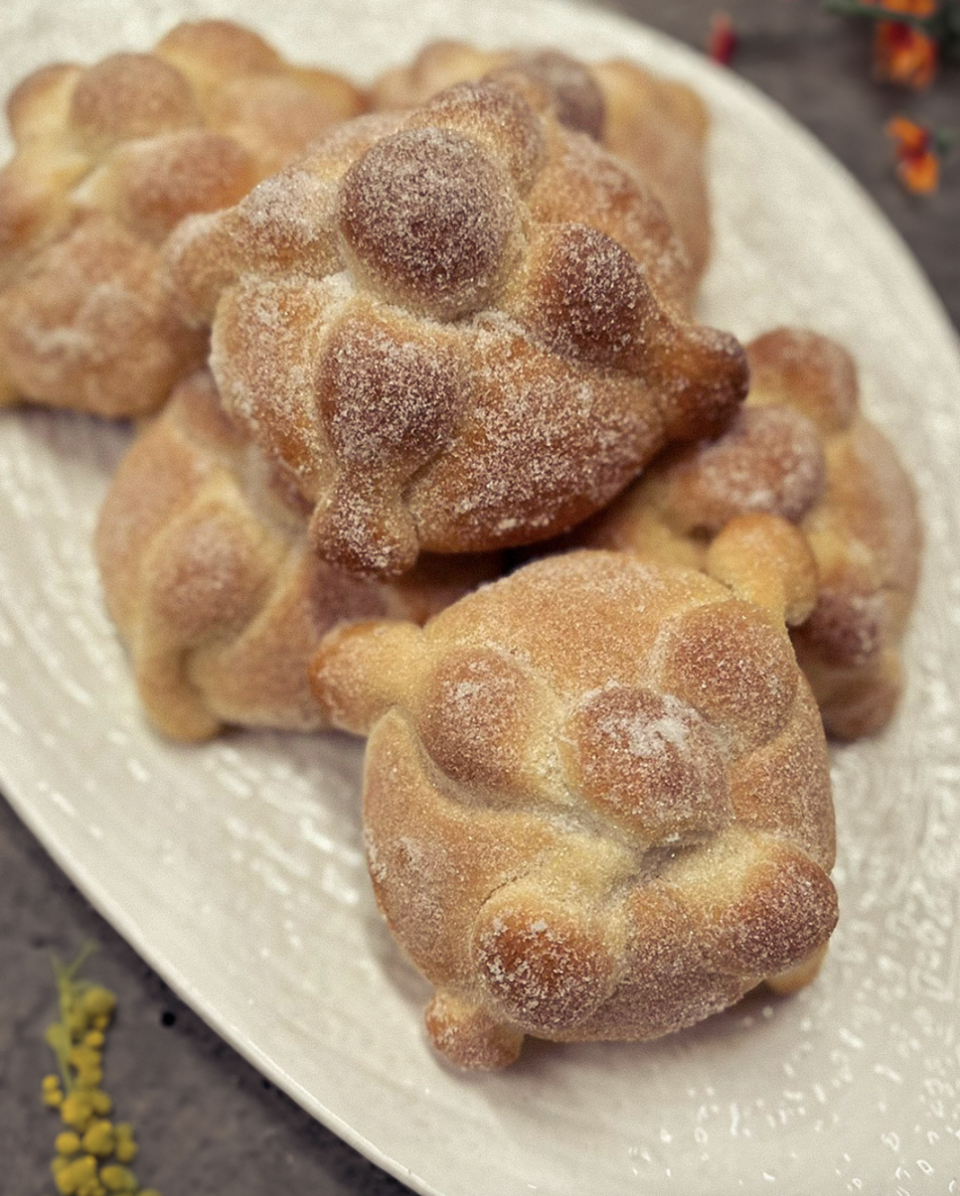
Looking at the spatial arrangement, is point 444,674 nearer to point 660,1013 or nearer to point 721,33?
point 660,1013

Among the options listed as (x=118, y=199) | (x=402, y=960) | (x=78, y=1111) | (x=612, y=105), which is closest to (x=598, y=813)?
(x=402, y=960)

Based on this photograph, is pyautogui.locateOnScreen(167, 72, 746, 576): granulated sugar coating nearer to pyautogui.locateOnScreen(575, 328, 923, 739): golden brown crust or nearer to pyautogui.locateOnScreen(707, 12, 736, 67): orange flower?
pyautogui.locateOnScreen(575, 328, 923, 739): golden brown crust

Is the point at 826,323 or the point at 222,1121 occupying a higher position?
the point at 826,323

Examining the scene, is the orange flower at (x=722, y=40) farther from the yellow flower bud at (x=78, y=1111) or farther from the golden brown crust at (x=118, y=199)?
the yellow flower bud at (x=78, y=1111)

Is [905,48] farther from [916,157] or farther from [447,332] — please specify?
[447,332]

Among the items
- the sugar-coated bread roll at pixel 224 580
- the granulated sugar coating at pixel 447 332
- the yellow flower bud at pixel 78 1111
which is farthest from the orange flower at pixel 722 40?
the yellow flower bud at pixel 78 1111

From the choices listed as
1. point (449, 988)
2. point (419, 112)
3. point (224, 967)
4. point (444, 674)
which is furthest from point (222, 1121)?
point (419, 112)
